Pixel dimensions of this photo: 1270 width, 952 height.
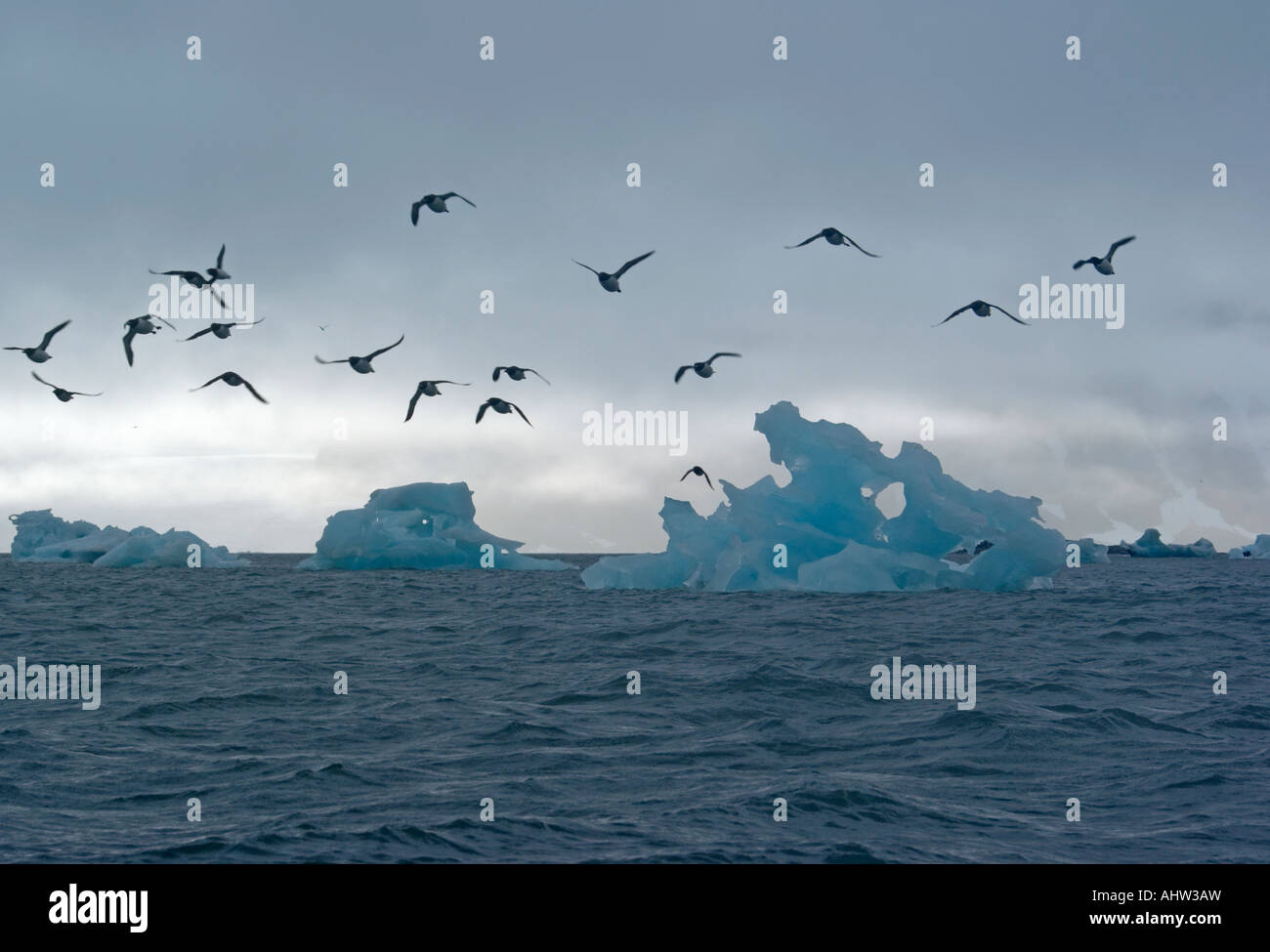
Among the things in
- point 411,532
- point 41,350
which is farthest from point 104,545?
point 41,350

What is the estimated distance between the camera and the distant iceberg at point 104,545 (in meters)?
71.1

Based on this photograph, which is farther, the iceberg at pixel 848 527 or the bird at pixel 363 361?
the iceberg at pixel 848 527

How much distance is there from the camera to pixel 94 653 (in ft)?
73.6

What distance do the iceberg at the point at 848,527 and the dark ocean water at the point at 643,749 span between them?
7572 millimetres

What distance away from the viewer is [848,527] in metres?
36.1

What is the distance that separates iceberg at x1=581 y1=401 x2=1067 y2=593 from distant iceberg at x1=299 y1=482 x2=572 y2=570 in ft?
Answer: 77.3

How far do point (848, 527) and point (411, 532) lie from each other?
3001cm

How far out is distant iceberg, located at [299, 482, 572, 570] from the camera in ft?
193

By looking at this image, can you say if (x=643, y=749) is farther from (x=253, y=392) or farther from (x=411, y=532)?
(x=411, y=532)

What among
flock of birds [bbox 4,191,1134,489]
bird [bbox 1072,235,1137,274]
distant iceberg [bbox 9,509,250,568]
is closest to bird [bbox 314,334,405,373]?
flock of birds [bbox 4,191,1134,489]

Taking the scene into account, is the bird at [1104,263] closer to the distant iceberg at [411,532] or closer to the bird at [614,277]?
the bird at [614,277]

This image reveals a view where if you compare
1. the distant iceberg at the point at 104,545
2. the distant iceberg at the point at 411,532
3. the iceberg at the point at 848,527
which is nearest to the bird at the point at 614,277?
the iceberg at the point at 848,527
